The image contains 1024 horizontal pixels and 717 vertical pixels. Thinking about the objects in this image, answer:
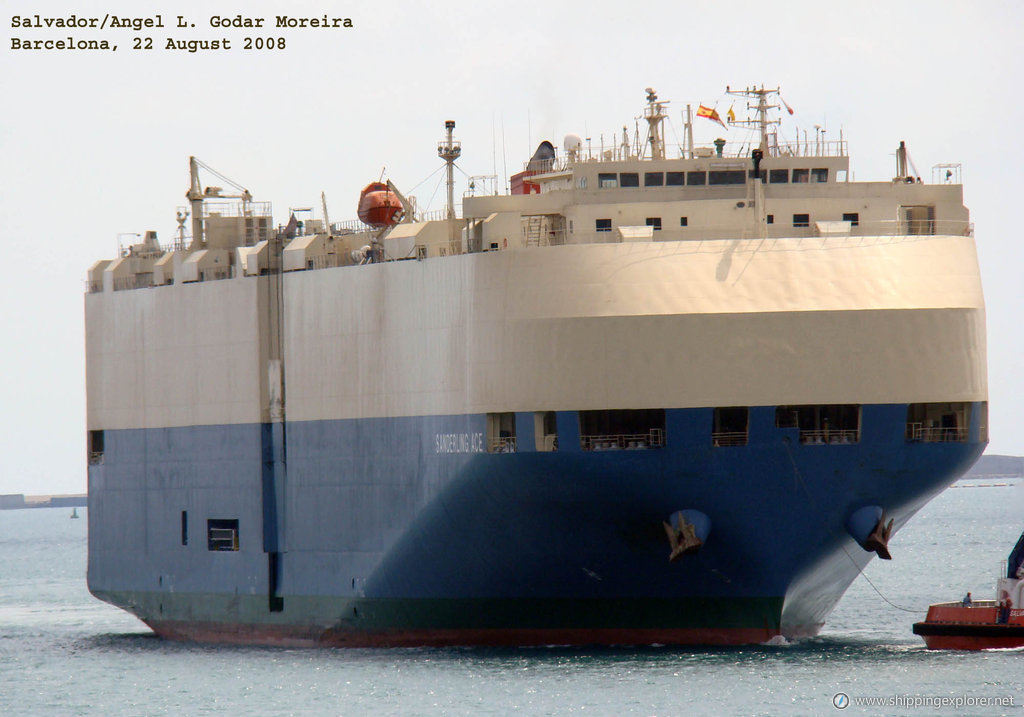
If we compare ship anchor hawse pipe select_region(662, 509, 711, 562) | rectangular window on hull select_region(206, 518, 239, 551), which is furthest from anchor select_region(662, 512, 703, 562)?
rectangular window on hull select_region(206, 518, 239, 551)

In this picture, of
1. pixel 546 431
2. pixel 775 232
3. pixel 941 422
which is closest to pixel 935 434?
pixel 941 422

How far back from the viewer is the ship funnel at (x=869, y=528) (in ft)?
141

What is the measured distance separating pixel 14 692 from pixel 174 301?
1159 centimetres

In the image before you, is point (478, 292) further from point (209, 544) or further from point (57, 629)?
point (57, 629)

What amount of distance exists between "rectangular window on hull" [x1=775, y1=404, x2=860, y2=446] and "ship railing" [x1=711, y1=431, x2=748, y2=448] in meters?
1.06

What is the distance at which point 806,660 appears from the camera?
144 feet

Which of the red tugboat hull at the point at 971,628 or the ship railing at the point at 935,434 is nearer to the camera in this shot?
the ship railing at the point at 935,434

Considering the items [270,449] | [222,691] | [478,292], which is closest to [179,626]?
[270,449]

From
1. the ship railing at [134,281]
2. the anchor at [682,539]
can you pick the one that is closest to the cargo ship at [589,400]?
the anchor at [682,539]

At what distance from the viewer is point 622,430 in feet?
139

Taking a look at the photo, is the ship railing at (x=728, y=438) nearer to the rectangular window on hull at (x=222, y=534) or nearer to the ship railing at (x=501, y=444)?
the ship railing at (x=501, y=444)

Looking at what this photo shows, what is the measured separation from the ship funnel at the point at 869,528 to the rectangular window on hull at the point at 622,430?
445cm

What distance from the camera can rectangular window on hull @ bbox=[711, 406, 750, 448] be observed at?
41719 millimetres

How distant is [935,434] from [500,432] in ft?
28.6
